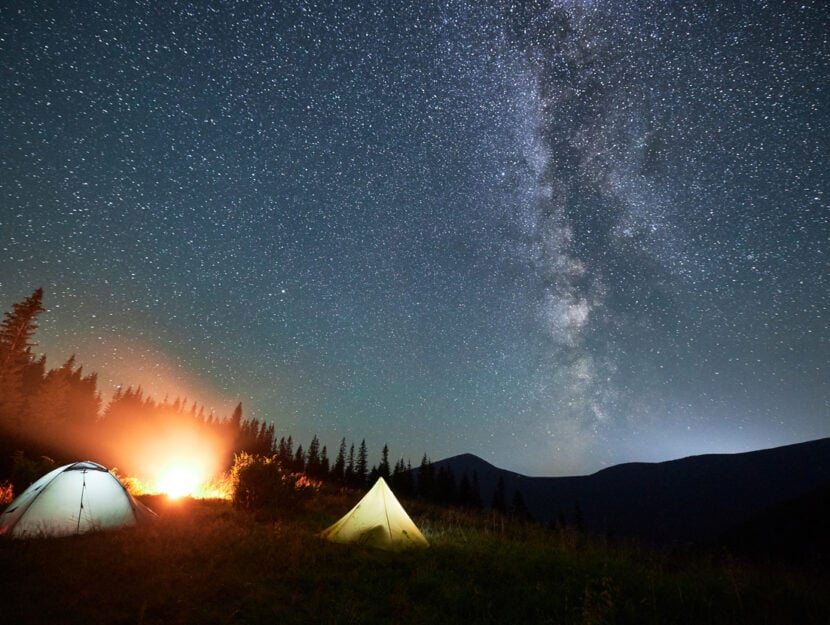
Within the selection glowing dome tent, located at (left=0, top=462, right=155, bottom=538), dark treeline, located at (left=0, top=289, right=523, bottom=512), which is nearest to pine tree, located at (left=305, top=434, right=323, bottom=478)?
dark treeline, located at (left=0, top=289, right=523, bottom=512)

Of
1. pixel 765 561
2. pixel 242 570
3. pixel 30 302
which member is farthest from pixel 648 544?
pixel 30 302

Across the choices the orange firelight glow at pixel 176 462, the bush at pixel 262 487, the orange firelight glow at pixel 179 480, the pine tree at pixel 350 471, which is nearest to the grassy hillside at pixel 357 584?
the bush at pixel 262 487

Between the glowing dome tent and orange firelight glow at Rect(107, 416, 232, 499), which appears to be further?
orange firelight glow at Rect(107, 416, 232, 499)

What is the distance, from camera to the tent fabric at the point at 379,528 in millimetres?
8812

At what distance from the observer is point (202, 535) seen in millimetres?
8312

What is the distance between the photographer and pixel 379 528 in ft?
29.6

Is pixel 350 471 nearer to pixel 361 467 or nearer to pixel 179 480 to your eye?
pixel 361 467

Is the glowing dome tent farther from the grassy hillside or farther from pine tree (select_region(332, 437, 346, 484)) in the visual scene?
pine tree (select_region(332, 437, 346, 484))

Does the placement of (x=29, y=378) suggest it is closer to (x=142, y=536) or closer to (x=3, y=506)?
(x=3, y=506)

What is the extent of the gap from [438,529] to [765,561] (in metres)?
7.57

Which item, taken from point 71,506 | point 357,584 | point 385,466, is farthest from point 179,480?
point 385,466

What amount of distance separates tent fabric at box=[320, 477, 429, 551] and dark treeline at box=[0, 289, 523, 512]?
866 centimetres

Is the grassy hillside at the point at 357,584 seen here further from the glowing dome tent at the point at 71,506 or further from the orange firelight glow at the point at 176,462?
the orange firelight glow at the point at 176,462

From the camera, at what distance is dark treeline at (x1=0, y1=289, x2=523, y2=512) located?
34406 millimetres
